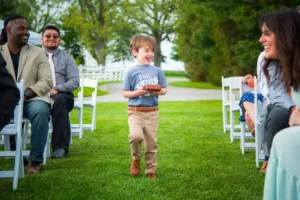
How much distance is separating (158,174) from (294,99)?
2907 mm

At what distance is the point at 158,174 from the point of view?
20.6 feet

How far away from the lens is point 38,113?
20.8 feet

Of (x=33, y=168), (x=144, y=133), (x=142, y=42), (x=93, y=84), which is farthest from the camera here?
(x=93, y=84)

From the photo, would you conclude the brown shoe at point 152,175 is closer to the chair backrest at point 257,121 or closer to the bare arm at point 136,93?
the bare arm at point 136,93

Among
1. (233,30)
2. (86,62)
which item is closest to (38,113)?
(233,30)

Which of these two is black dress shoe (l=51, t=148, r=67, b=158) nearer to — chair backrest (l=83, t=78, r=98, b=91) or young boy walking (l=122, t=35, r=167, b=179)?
young boy walking (l=122, t=35, r=167, b=179)

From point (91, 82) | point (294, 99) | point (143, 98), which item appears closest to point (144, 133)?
point (143, 98)

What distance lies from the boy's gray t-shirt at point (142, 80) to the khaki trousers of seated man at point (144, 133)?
11cm

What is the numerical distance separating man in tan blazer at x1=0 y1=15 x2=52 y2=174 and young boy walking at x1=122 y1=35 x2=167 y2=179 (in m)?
1.03

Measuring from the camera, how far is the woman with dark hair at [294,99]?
2803 mm

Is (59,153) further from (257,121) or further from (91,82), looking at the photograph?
(91,82)

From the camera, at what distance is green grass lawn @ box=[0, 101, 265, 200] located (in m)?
5.31

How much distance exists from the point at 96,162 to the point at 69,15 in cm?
4507

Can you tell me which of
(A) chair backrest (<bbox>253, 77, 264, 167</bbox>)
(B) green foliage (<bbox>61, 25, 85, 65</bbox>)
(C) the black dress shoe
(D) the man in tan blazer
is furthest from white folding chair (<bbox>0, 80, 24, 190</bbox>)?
(B) green foliage (<bbox>61, 25, 85, 65</bbox>)
